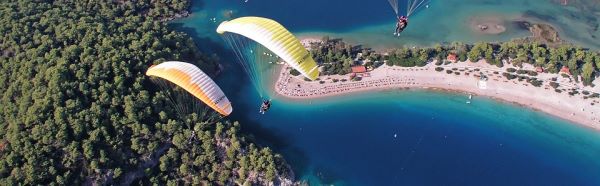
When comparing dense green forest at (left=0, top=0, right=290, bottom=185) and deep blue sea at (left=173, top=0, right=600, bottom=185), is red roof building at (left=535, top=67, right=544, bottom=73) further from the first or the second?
dense green forest at (left=0, top=0, right=290, bottom=185)

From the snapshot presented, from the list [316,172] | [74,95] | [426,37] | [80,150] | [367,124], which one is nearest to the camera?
[80,150]

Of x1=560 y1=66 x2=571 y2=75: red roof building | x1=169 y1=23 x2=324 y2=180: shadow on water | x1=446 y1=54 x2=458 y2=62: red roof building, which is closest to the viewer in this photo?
x1=169 y1=23 x2=324 y2=180: shadow on water

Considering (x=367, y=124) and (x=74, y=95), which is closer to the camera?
(x=74, y=95)

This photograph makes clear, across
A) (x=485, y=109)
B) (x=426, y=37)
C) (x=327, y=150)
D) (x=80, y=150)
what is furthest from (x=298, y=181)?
(x=426, y=37)

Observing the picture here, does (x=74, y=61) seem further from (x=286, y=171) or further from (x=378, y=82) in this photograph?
(x=378, y=82)

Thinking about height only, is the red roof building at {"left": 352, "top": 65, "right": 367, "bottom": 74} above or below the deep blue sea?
above

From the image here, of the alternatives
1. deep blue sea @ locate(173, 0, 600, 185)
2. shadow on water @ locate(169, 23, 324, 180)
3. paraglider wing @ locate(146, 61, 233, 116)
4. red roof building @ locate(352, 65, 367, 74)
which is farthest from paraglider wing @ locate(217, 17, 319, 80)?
red roof building @ locate(352, 65, 367, 74)
